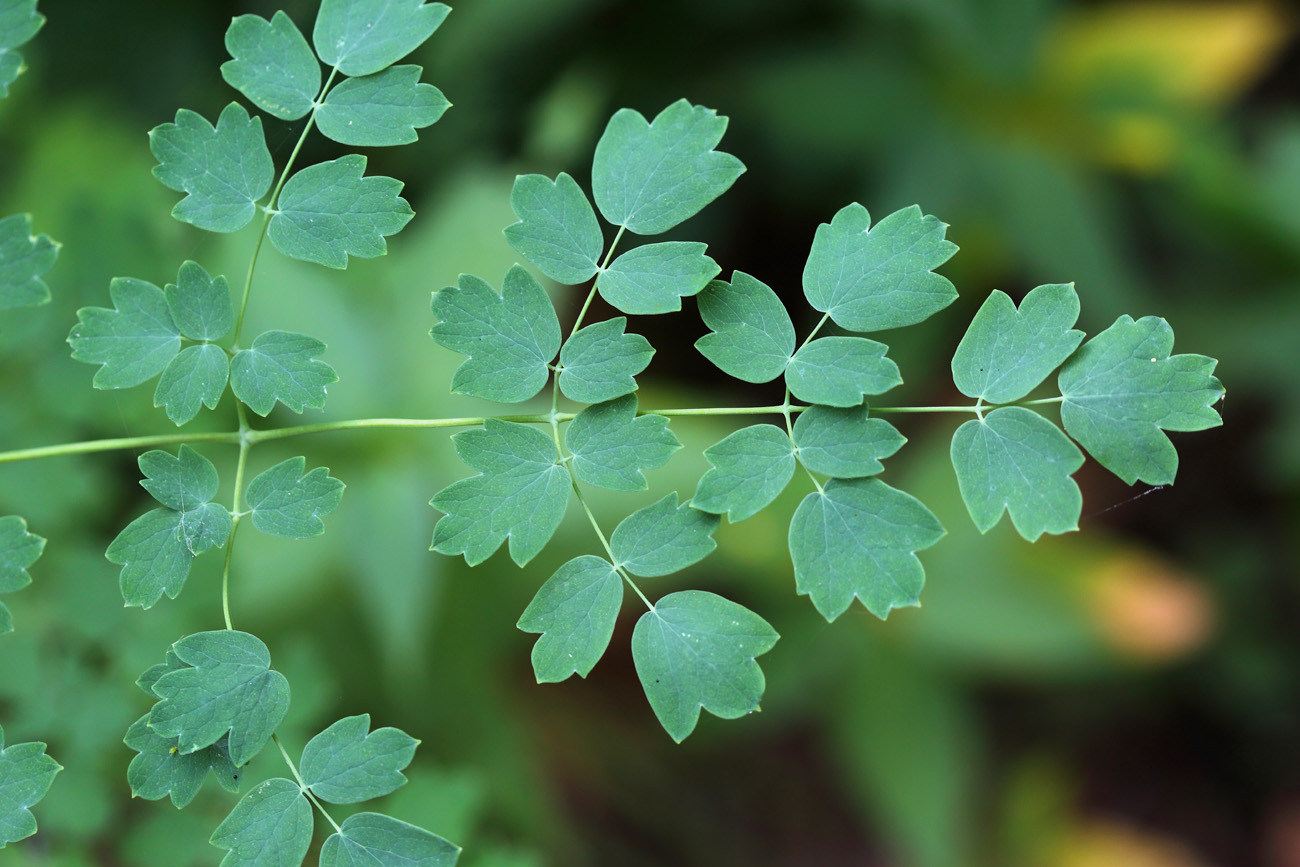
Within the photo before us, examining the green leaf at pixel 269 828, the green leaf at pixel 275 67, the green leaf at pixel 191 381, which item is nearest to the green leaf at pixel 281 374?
the green leaf at pixel 191 381

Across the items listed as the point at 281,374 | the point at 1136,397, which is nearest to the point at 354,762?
the point at 281,374

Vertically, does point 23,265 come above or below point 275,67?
below

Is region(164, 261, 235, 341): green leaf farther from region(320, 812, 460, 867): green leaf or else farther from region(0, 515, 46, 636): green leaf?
region(320, 812, 460, 867): green leaf

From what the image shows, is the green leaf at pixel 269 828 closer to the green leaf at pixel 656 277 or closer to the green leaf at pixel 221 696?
the green leaf at pixel 221 696

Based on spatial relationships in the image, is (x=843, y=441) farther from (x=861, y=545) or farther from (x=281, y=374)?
(x=281, y=374)

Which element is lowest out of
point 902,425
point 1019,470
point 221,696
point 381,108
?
point 902,425

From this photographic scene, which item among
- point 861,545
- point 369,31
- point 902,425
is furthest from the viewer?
point 902,425

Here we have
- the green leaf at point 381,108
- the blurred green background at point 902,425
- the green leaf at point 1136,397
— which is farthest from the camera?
the blurred green background at point 902,425

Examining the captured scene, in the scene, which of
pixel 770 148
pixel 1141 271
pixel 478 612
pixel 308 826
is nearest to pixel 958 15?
pixel 770 148
